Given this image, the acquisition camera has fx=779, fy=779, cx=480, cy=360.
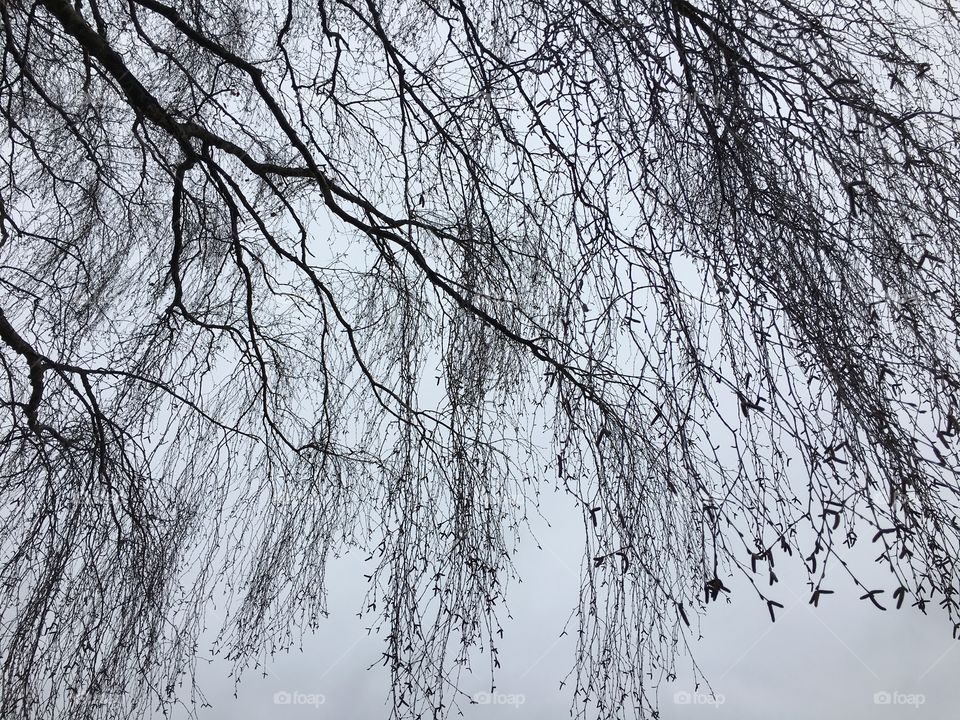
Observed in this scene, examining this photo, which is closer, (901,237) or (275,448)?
(901,237)

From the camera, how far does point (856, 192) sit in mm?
1919

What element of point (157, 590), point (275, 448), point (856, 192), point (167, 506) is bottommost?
point (157, 590)

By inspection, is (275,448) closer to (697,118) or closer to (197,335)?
(197,335)

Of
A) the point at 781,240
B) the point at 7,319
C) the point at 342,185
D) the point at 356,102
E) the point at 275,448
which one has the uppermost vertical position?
the point at 356,102

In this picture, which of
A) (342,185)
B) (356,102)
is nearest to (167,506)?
(342,185)

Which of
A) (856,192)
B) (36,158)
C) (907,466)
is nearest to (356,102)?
(36,158)

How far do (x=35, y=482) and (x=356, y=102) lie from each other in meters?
1.59

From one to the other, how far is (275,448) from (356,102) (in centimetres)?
122

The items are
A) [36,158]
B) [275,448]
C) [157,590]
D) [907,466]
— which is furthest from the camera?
[36,158]

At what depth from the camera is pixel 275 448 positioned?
2.54 meters

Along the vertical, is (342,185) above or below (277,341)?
above

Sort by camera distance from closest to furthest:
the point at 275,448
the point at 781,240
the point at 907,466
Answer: the point at 907,466, the point at 781,240, the point at 275,448

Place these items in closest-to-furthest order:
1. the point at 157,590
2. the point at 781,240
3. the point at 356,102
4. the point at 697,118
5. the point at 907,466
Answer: the point at 907,466, the point at 781,240, the point at 697,118, the point at 157,590, the point at 356,102

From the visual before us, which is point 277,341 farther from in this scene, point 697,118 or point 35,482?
point 697,118
